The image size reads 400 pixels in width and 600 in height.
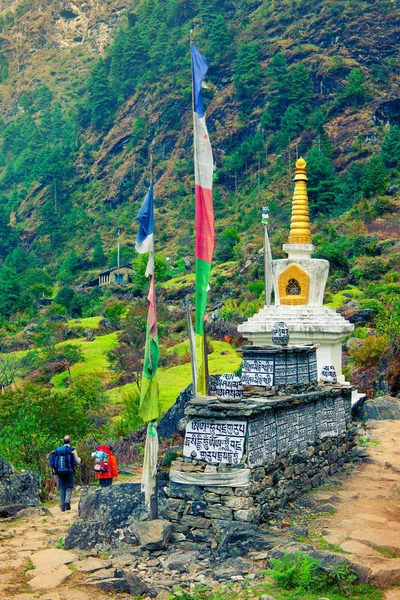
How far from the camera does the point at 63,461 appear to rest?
38.7 ft

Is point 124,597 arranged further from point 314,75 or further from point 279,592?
point 314,75

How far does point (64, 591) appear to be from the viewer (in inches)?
321

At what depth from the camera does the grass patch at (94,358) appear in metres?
36.7

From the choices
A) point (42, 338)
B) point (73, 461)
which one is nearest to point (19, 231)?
point (42, 338)

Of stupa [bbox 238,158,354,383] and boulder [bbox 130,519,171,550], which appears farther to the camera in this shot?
stupa [bbox 238,158,354,383]

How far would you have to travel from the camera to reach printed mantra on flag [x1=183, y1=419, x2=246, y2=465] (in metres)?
9.48

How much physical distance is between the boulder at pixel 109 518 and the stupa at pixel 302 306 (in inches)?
288

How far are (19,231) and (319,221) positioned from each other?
4566 centimetres

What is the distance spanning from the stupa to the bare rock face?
6590mm

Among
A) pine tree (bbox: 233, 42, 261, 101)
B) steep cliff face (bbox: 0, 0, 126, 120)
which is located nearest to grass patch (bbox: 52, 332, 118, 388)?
pine tree (bbox: 233, 42, 261, 101)

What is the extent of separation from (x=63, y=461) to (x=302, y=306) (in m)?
7.67

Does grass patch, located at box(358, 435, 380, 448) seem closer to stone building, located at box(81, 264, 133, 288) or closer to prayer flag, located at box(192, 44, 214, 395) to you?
prayer flag, located at box(192, 44, 214, 395)

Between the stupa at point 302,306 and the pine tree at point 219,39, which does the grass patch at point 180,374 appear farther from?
the pine tree at point 219,39

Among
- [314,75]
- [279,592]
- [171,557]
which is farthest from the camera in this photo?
[314,75]
